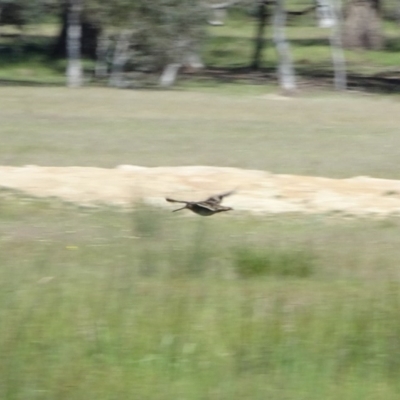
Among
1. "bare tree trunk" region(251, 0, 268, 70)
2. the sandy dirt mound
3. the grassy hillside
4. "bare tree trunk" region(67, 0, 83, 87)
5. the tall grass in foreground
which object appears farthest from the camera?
"bare tree trunk" region(251, 0, 268, 70)

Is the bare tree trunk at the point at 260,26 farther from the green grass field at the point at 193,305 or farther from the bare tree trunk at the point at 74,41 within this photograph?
the green grass field at the point at 193,305

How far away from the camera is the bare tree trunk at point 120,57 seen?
31450 mm

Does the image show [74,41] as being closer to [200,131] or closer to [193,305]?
[200,131]

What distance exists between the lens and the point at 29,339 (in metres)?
5.09

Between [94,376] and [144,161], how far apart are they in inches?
459

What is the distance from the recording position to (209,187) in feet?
45.0

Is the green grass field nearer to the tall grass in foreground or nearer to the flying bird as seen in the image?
the tall grass in foreground

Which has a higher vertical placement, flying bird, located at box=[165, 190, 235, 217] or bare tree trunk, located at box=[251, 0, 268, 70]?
flying bird, located at box=[165, 190, 235, 217]

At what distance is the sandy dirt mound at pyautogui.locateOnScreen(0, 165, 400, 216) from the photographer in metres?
12.7

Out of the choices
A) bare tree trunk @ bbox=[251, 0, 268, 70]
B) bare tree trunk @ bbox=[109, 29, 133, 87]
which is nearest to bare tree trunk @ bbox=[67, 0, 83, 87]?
bare tree trunk @ bbox=[109, 29, 133, 87]

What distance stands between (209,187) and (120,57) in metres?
19.1

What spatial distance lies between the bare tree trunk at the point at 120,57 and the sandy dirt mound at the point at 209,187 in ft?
55.8

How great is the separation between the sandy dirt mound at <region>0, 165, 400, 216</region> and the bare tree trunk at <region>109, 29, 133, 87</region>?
55.8 feet

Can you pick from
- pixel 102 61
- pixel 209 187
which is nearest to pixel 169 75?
pixel 102 61
